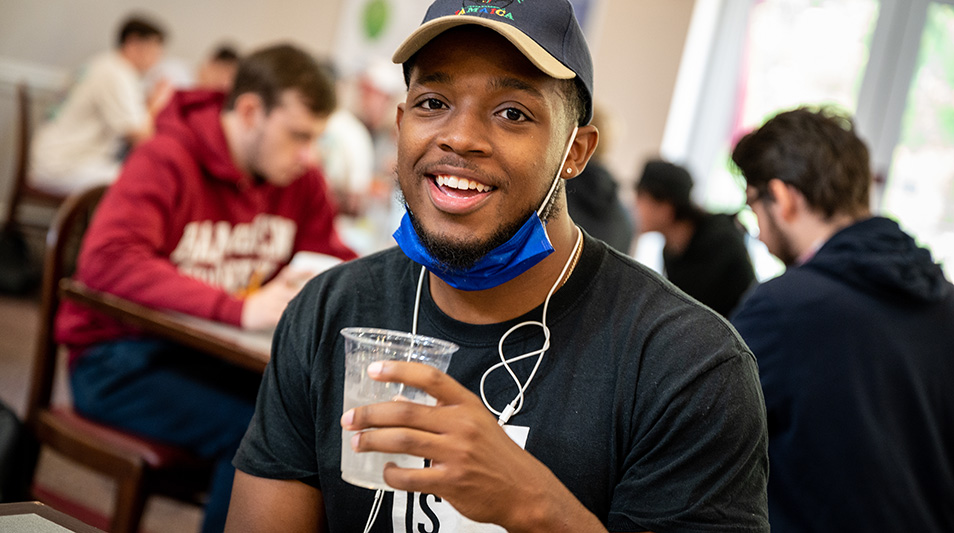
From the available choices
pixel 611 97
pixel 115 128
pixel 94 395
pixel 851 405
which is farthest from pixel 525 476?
pixel 611 97

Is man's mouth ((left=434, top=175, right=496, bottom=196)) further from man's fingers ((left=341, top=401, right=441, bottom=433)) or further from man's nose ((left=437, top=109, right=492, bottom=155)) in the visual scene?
man's fingers ((left=341, top=401, right=441, bottom=433))

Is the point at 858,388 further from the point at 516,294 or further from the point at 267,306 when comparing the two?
the point at 267,306

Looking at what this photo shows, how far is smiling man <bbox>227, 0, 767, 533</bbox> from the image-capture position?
111 cm

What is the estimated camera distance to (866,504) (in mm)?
1761

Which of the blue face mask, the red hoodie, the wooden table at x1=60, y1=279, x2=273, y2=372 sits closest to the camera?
the blue face mask

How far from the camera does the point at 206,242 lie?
2408mm

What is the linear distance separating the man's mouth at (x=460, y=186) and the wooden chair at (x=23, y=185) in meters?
4.71

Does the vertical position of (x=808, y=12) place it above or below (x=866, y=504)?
above

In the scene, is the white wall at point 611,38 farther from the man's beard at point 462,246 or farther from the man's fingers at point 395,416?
the man's fingers at point 395,416

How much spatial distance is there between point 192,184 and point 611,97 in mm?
4730

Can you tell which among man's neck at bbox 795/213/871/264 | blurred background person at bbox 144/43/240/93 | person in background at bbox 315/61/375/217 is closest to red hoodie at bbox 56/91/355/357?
man's neck at bbox 795/213/871/264

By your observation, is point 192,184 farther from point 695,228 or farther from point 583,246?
point 695,228

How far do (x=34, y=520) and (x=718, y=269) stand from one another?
2.94 m

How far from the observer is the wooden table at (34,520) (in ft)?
2.79
